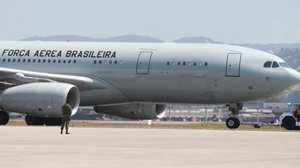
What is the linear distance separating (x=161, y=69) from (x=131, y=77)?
1.64 m

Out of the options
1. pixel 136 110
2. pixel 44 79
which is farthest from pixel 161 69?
pixel 44 79

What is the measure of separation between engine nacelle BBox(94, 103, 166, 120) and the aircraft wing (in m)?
2.45

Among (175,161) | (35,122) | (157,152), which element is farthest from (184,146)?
(35,122)

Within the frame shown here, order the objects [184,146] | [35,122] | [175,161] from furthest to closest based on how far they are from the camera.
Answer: [35,122] → [184,146] → [175,161]

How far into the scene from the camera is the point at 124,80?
2025 inches

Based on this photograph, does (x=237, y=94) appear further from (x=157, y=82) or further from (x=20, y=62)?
(x=20, y=62)

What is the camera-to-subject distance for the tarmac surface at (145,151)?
939 inches

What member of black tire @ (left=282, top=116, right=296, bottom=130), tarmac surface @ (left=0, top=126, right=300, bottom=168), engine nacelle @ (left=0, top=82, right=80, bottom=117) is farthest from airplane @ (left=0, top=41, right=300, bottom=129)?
tarmac surface @ (left=0, top=126, right=300, bottom=168)

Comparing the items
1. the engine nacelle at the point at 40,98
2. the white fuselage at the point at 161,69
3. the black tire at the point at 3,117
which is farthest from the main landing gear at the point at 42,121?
the engine nacelle at the point at 40,98

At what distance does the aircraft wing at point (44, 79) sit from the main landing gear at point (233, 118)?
6.50 meters

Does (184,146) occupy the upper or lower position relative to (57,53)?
lower

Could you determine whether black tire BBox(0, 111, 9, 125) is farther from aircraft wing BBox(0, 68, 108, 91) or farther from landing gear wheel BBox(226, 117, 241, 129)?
landing gear wheel BBox(226, 117, 241, 129)

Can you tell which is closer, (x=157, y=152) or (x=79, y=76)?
(x=157, y=152)

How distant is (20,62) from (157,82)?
7.74 m
